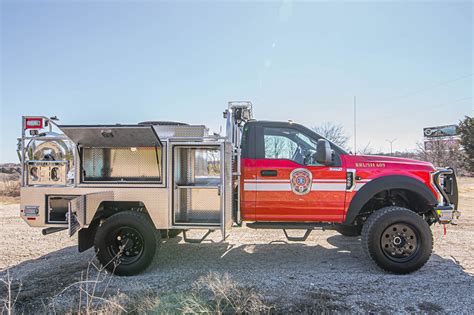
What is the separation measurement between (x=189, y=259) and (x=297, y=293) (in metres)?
2.12

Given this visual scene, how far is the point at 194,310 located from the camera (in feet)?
10.4

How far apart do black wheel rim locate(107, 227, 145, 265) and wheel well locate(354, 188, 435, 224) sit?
3405mm

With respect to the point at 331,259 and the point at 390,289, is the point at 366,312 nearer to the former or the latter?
the point at 390,289

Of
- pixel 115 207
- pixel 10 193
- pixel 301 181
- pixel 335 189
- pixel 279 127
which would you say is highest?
pixel 279 127

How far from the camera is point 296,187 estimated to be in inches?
181

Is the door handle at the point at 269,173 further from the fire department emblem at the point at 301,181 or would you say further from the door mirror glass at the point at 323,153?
the door mirror glass at the point at 323,153

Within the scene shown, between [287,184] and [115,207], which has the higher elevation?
[287,184]

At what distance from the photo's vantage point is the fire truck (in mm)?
4383

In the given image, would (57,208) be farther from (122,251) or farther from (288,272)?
(288,272)

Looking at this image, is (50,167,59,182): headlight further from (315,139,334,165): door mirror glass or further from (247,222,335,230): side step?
(315,139,334,165): door mirror glass

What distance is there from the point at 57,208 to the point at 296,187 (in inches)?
141

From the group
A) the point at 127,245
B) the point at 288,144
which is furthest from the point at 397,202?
the point at 127,245

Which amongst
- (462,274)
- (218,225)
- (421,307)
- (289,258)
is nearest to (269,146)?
(218,225)

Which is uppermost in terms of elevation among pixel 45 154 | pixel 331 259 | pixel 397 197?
pixel 45 154
